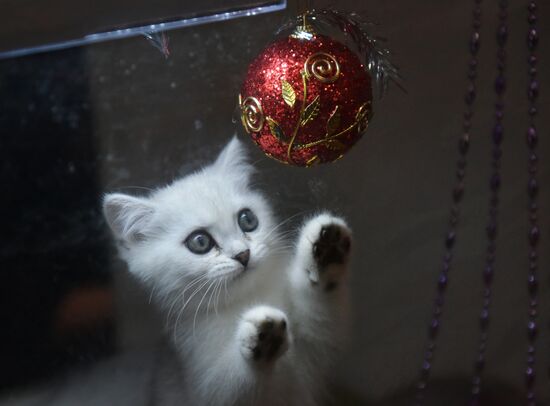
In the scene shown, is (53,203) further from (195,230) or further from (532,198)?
(532,198)

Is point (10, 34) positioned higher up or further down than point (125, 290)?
higher up

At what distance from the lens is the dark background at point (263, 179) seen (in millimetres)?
601

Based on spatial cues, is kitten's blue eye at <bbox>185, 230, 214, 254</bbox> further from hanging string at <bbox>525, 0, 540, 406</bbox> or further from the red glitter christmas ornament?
hanging string at <bbox>525, 0, 540, 406</bbox>

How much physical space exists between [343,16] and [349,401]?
36 centimetres

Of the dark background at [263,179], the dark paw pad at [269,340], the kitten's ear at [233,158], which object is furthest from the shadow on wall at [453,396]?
the kitten's ear at [233,158]

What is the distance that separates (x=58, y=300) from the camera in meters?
0.60

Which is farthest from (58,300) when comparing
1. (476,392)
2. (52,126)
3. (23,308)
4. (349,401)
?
(476,392)

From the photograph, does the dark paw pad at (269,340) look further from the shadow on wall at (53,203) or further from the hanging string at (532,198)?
the hanging string at (532,198)

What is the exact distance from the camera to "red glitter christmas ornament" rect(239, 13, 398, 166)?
0.49 m

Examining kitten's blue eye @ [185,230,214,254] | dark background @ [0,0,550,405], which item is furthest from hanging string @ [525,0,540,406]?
kitten's blue eye @ [185,230,214,254]

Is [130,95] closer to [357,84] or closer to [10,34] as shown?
[10,34]

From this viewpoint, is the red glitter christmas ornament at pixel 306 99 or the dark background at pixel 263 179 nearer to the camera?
the red glitter christmas ornament at pixel 306 99

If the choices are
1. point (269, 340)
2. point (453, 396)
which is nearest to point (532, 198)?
point (453, 396)

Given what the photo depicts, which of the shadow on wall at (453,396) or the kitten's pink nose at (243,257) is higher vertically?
the kitten's pink nose at (243,257)
